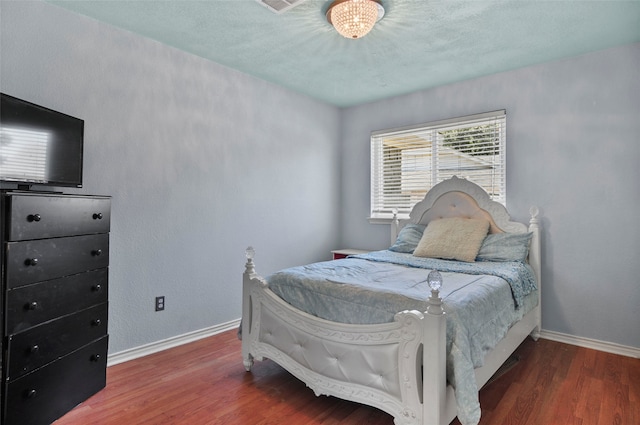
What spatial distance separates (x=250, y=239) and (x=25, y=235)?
1.95 meters

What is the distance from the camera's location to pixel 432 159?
12.8ft

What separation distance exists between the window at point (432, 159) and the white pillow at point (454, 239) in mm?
503

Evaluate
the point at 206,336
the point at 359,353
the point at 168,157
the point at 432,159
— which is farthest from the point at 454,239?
the point at 168,157

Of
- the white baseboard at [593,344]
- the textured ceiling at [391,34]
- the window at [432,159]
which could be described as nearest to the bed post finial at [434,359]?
the textured ceiling at [391,34]

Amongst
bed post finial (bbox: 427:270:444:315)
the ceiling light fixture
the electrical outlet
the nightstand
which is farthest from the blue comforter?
the ceiling light fixture

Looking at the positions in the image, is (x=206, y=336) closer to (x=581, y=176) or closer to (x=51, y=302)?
(x=51, y=302)

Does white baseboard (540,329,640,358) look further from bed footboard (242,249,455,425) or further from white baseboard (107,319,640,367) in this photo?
bed footboard (242,249,455,425)

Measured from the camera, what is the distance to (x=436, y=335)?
1.56 meters

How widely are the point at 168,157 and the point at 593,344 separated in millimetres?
3732

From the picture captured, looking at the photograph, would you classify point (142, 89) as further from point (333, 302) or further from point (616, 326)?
point (616, 326)

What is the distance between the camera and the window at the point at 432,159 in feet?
11.4

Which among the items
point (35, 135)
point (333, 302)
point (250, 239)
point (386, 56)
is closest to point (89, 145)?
point (35, 135)

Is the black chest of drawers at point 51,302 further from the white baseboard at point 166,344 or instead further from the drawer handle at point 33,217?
the white baseboard at point 166,344

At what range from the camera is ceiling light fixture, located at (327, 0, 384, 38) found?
2.16m
